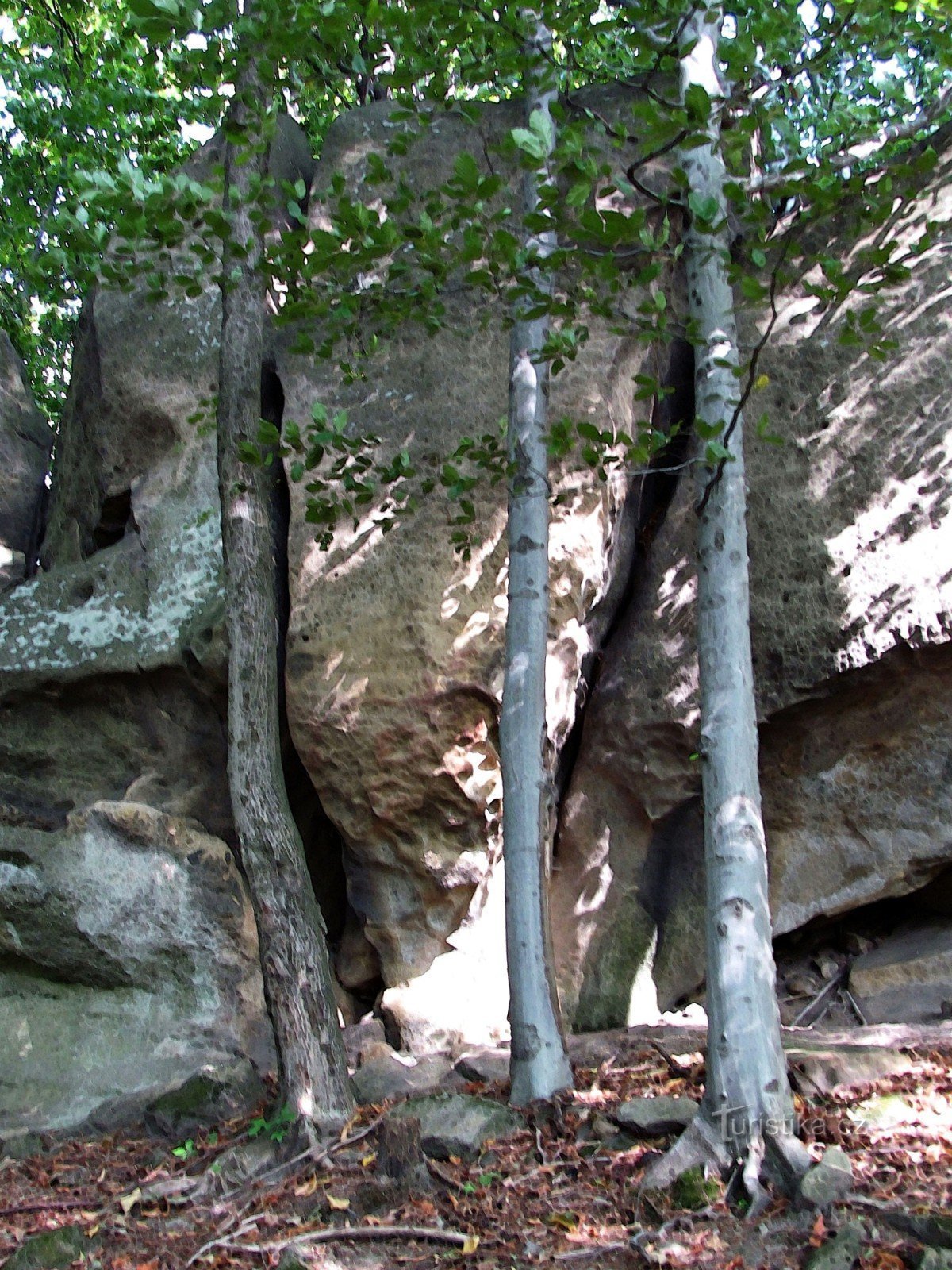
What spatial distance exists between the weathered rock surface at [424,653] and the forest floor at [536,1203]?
183cm

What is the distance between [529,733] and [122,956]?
126 inches

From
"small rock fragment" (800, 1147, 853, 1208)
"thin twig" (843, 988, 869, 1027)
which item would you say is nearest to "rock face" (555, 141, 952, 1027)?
"thin twig" (843, 988, 869, 1027)

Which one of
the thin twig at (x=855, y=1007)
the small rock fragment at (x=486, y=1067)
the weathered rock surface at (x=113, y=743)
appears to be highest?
the weathered rock surface at (x=113, y=743)

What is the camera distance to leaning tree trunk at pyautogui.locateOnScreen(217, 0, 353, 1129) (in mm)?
5324

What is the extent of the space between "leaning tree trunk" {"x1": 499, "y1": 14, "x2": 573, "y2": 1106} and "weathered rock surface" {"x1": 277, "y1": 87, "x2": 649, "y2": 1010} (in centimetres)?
108

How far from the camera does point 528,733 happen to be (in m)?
5.33

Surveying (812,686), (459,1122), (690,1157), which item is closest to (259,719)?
(459,1122)

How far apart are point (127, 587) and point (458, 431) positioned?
2752 millimetres

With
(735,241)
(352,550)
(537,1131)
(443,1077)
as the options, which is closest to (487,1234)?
(537,1131)

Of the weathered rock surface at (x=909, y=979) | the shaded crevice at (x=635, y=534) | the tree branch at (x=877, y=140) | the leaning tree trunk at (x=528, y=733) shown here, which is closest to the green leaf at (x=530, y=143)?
the leaning tree trunk at (x=528, y=733)

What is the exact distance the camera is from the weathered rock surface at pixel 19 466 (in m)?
9.27

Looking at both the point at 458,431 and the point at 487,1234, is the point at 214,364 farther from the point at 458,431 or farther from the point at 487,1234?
the point at 487,1234

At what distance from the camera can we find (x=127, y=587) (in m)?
7.93

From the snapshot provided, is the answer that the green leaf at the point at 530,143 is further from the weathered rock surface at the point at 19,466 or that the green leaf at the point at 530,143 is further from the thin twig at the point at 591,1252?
the weathered rock surface at the point at 19,466
